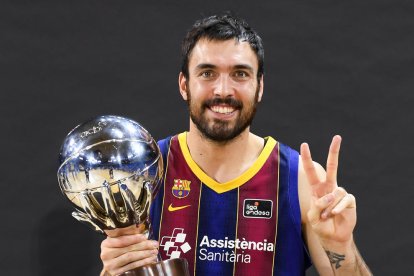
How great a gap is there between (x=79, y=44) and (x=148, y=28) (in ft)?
0.76

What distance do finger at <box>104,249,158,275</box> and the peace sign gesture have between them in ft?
1.30

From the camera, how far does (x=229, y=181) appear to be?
2021 mm

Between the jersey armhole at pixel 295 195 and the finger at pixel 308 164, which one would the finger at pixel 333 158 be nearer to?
the finger at pixel 308 164

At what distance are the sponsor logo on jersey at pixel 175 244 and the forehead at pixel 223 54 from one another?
48 cm

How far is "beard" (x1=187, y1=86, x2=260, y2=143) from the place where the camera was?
6.17 feet

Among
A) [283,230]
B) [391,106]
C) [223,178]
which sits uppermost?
[391,106]

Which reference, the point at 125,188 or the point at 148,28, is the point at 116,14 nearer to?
the point at 148,28

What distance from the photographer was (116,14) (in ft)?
7.48

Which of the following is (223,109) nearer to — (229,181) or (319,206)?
(229,181)

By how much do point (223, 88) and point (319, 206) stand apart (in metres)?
0.45

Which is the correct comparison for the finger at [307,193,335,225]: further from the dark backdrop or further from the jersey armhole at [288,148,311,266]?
the dark backdrop

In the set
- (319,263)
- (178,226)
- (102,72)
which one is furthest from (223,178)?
(102,72)

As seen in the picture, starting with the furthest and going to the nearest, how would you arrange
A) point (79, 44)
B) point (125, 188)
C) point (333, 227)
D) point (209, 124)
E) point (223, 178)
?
point (79, 44), point (223, 178), point (209, 124), point (333, 227), point (125, 188)

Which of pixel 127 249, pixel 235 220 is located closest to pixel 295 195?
pixel 235 220
